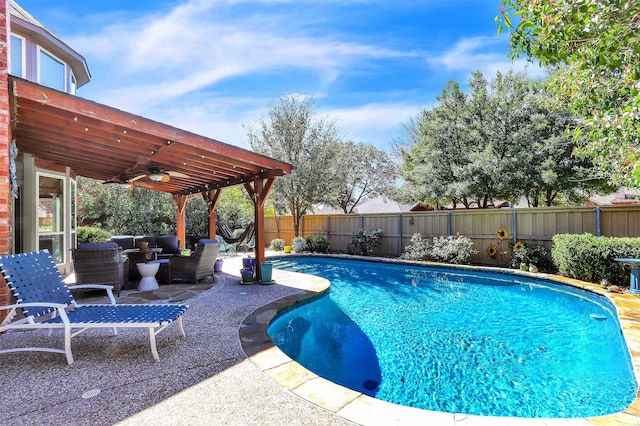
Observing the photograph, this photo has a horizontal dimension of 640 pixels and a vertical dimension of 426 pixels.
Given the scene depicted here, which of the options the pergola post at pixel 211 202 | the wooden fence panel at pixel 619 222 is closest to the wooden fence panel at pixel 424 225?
the wooden fence panel at pixel 619 222

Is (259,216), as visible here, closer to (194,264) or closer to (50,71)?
(194,264)

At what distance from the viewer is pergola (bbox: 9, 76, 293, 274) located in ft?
13.9

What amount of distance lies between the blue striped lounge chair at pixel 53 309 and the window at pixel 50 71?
6012 mm

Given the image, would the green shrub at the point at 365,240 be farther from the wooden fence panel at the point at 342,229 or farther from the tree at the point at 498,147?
the tree at the point at 498,147

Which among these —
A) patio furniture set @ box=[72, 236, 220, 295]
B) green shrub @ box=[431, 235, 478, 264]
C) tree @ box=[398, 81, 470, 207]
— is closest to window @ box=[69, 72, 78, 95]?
patio furniture set @ box=[72, 236, 220, 295]

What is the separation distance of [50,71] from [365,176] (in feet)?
51.1

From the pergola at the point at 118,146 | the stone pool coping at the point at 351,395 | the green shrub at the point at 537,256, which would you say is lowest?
the stone pool coping at the point at 351,395

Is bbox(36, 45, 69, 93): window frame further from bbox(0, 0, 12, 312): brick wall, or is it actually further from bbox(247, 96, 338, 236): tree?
bbox(247, 96, 338, 236): tree

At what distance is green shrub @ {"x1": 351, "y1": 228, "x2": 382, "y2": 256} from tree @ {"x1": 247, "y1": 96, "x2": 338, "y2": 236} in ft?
8.01

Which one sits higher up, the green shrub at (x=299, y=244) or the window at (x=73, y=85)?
the window at (x=73, y=85)

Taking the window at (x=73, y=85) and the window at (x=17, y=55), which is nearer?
the window at (x=17, y=55)

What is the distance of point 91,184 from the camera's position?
15.7 m

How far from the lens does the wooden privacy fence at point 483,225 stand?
841cm

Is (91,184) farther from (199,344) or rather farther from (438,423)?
(438,423)
